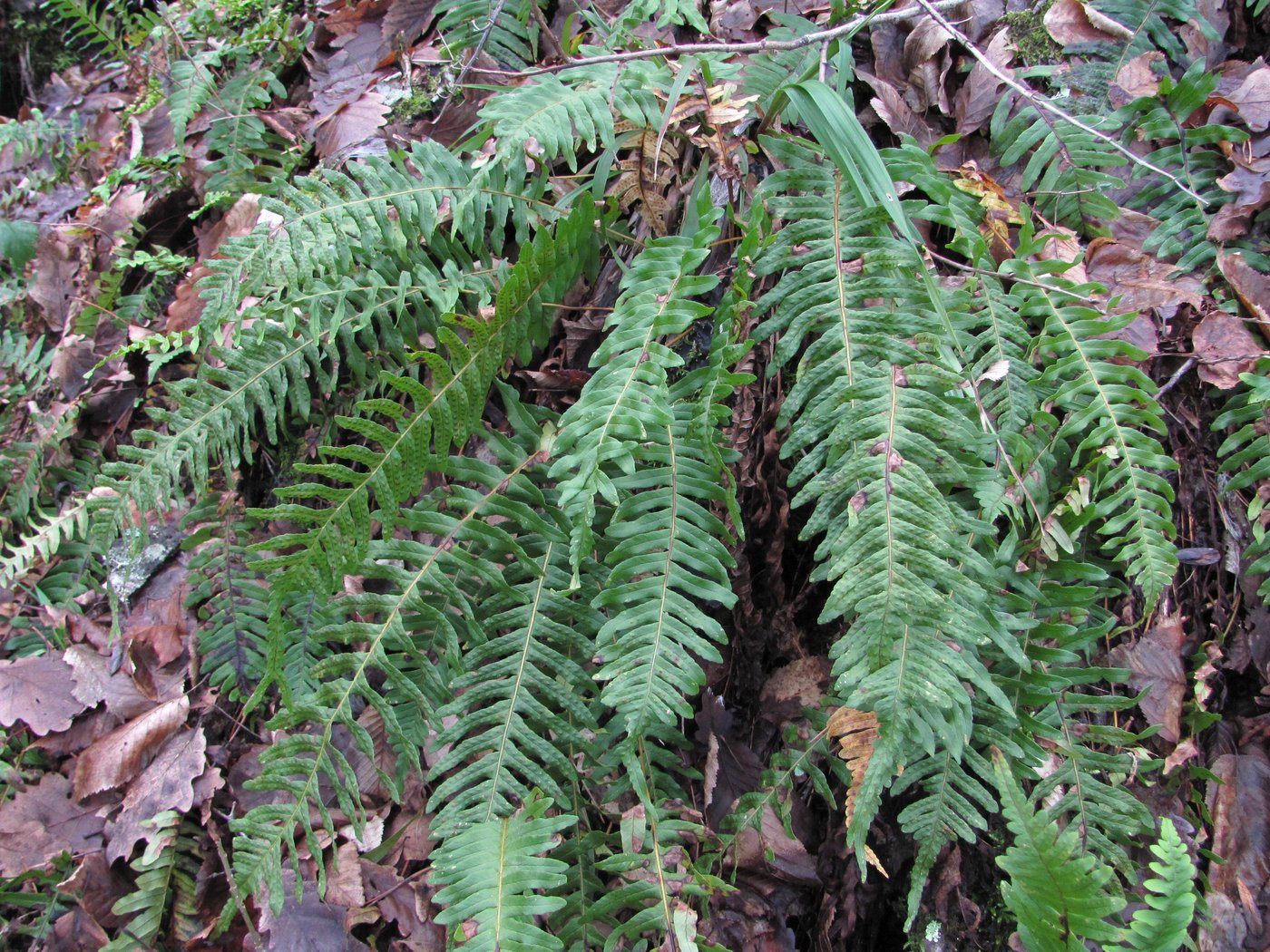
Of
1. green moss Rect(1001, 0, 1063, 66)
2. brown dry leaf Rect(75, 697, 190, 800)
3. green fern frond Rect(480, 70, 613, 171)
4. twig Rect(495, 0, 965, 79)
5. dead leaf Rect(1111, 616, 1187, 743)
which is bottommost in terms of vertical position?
brown dry leaf Rect(75, 697, 190, 800)

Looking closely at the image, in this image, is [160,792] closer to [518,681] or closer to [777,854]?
[518,681]

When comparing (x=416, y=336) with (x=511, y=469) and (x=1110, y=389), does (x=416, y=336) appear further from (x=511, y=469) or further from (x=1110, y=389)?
(x=1110, y=389)

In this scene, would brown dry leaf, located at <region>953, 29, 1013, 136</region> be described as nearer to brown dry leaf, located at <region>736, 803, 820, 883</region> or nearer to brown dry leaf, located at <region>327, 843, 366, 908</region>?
brown dry leaf, located at <region>736, 803, 820, 883</region>

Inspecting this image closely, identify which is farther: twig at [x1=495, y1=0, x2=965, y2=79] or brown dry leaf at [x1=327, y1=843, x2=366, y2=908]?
brown dry leaf at [x1=327, y1=843, x2=366, y2=908]

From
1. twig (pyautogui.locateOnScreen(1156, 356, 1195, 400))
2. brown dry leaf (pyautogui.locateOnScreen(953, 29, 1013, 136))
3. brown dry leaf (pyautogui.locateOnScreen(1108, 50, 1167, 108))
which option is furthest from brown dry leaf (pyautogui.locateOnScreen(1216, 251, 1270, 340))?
brown dry leaf (pyautogui.locateOnScreen(953, 29, 1013, 136))

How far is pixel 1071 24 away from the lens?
219 centimetres

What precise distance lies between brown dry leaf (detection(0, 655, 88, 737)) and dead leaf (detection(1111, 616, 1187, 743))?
277 centimetres

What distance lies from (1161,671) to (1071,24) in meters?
1.65

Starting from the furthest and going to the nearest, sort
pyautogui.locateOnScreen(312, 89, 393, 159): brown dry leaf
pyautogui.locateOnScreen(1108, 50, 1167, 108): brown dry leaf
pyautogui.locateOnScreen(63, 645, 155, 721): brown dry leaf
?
pyautogui.locateOnScreen(312, 89, 393, 159): brown dry leaf → pyautogui.locateOnScreen(63, 645, 155, 721): brown dry leaf → pyautogui.locateOnScreen(1108, 50, 1167, 108): brown dry leaf

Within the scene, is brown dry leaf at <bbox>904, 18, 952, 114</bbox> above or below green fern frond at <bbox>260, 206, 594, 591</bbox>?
above

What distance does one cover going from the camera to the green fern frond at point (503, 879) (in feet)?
4.64

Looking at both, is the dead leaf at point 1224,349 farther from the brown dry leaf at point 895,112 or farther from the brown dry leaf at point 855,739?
the brown dry leaf at point 855,739

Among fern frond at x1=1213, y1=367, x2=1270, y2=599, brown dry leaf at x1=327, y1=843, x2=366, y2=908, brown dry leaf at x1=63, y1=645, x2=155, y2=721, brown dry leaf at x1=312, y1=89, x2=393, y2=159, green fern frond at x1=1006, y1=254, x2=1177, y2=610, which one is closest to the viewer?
green fern frond at x1=1006, y1=254, x2=1177, y2=610

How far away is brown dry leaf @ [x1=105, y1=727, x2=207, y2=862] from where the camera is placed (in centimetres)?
222
